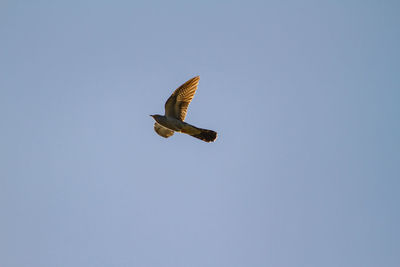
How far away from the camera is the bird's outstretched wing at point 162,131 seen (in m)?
16.7

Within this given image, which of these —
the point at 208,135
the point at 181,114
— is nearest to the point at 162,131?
the point at 181,114

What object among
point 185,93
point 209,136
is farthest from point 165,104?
point 209,136

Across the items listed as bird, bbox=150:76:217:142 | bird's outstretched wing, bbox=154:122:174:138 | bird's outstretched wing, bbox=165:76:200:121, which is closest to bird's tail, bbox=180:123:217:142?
bird, bbox=150:76:217:142

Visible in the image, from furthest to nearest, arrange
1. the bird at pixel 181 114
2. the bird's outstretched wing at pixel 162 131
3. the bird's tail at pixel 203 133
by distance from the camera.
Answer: the bird's outstretched wing at pixel 162 131 → the bird's tail at pixel 203 133 → the bird at pixel 181 114

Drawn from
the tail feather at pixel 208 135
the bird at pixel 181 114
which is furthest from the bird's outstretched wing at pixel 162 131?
the tail feather at pixel 208 135

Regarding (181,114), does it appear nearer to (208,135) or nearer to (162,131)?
(208,135)

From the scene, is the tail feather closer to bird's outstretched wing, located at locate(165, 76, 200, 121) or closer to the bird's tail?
the bird's tail

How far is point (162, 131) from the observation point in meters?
16.8

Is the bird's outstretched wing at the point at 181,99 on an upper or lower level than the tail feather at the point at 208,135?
upper

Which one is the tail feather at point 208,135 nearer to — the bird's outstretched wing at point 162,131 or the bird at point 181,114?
the bird at point 181,114

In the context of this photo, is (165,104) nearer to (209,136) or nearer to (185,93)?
(185,93)

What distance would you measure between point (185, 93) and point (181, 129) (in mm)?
1362

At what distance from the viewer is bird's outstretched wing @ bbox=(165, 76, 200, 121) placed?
1553 cm

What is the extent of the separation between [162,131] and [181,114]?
1.44m
